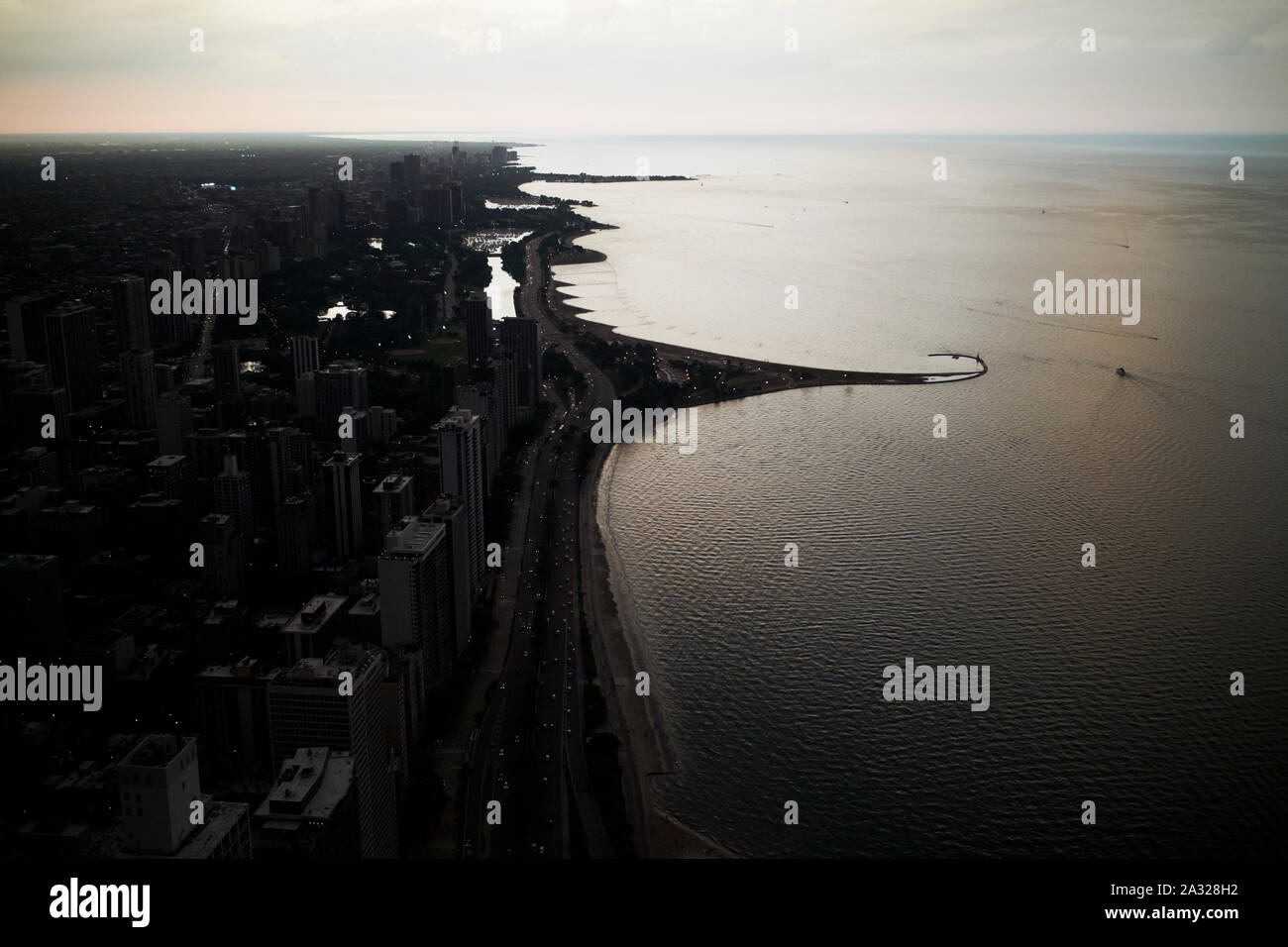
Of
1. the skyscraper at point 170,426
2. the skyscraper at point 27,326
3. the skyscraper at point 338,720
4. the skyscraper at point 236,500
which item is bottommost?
the skyscraper at point 338,720

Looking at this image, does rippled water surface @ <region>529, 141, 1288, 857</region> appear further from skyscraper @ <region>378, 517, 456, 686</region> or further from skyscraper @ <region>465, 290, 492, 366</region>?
skyscraper @ <region>465, 290, 492, 366</region>

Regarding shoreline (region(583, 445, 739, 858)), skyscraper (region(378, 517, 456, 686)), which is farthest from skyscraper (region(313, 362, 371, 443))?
skyscraper (region(378, 517, 456, 686))

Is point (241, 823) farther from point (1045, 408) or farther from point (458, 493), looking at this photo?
point (1045, 408)

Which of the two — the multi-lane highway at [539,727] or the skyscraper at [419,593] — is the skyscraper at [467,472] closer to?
the multi-lane highway at [539,727]

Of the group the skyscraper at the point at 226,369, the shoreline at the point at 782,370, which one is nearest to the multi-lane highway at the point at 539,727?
the skyscraper at the point at 226,369

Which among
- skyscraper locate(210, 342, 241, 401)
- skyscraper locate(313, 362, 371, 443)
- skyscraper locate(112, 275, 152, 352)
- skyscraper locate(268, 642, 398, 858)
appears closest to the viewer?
skyscraper locate(268, 642, 398, 858)

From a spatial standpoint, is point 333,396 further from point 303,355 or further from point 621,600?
point 621,600

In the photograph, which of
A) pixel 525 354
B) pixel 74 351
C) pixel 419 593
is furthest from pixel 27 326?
pixel 419 593

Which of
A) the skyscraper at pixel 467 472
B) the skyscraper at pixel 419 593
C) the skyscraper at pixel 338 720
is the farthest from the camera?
the skyscraper at pixel 467 472
